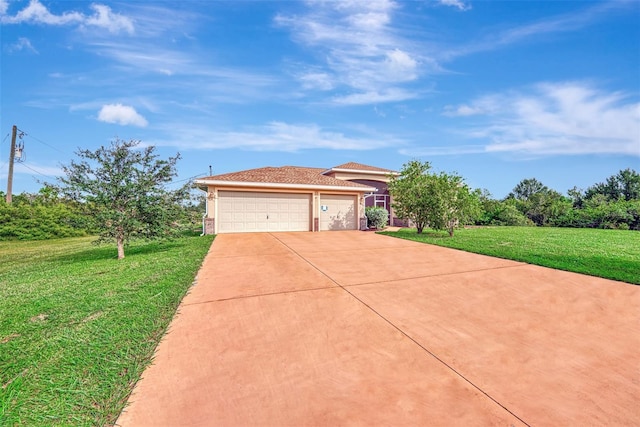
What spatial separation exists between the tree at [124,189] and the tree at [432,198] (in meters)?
10.2

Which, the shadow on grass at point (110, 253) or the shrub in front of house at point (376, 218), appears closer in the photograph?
the shadow on grass at point (110, 253)

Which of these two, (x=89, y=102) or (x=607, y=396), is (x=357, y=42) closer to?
(x=607, y=396)

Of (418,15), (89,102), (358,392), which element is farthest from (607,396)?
(89,102)

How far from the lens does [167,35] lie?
10367 millimetres

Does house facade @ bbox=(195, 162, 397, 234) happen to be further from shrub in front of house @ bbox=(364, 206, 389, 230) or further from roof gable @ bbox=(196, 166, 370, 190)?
shrub in front of house @ bbox=(364, 206, 389, 230)

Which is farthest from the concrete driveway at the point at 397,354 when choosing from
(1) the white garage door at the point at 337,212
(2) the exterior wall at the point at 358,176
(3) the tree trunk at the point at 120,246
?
(2) the exterior wall at the point at 358,176

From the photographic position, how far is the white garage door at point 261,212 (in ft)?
45.2

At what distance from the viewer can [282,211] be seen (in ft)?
48.0

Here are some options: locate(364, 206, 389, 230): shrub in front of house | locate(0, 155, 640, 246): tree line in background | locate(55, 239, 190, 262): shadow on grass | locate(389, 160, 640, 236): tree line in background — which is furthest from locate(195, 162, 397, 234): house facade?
locate(55, 239, 190, 262): shadow on grass

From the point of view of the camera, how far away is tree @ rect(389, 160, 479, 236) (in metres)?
11.8

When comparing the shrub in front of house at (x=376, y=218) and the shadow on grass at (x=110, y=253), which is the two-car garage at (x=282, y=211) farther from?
the shadow on grass at (x=110, y=253)

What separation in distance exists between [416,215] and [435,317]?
1030cm

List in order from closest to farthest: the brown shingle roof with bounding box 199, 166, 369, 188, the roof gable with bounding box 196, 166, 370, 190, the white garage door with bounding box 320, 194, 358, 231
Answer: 1. the roof gable with bounding box 196, 166, 370, 190
2. the brown shingle roof with bounding box 199, 166, 369, 188
3. the white garage door with bounding box 320, 194, 358, 231

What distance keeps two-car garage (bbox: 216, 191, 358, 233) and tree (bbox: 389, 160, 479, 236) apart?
3.34 meters
